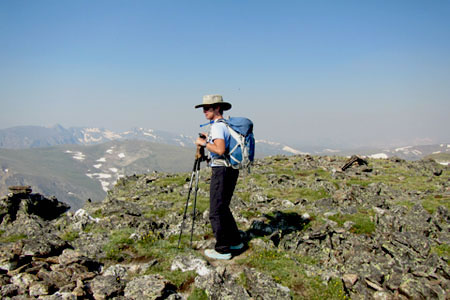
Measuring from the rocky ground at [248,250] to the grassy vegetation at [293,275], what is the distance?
36 mm

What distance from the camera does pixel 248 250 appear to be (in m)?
11.1

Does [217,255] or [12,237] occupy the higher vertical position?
[217,255]

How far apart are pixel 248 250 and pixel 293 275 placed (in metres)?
2.23

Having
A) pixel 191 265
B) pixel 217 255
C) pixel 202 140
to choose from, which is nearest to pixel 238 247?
pixel 217 255

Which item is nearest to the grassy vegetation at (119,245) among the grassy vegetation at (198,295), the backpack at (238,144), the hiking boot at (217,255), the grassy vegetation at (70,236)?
the grassy vegetation at (70,236)

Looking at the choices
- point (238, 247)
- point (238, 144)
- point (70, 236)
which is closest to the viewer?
point (238, 144)

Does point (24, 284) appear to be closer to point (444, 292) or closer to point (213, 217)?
point (213, 217)

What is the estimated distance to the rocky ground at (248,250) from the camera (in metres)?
8.23

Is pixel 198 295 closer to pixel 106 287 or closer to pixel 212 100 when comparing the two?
pixel 106 287

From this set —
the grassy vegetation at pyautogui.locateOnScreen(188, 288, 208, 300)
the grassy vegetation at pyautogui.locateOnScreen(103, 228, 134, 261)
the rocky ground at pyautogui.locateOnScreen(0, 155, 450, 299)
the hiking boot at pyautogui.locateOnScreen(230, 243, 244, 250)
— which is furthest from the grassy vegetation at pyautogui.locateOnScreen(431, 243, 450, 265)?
the grassy vegetation at pyautogui.locateOnScreen(103, 228, 134, 261)

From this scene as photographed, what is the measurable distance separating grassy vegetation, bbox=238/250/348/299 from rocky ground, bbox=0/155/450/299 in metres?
0.04

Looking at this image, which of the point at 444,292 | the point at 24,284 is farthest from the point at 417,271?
the point at 24,284

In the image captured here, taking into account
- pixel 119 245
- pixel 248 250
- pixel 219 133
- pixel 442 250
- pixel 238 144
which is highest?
pixel 219 133

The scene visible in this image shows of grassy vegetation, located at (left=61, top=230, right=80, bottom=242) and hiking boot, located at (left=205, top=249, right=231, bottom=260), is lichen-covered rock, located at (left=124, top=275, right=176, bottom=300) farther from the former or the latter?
grassy vegetation, located at (left=61, top=230, right=80, bottom=242)
